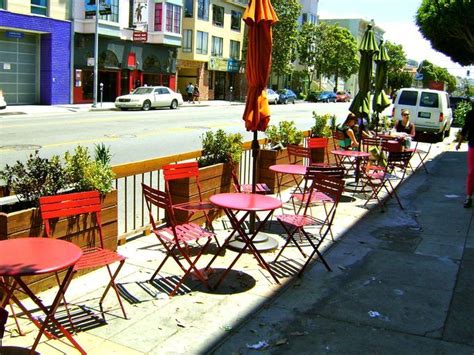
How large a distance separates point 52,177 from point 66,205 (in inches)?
28.4

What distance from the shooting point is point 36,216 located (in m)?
4.68

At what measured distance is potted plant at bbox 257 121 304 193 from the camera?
9422mm

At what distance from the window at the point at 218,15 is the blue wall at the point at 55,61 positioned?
740 inches

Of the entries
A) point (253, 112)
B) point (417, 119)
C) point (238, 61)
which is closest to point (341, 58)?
point (238, 61)

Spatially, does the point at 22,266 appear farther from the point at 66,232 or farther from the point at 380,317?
the point at 380,317

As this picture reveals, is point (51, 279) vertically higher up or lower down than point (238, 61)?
lower down

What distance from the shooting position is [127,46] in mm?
37594

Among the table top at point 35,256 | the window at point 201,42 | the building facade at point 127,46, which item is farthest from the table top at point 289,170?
the window at point 201,42

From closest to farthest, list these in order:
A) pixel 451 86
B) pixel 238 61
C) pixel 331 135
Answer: pixel 331 135 → pixel 238 61 → pixel 451 86

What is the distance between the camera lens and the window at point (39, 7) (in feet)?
99.0

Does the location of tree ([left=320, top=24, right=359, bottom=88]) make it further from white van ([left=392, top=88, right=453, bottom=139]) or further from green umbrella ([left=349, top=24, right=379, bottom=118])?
green umbrella ([left=349, top=24, right=379, bottom=118])

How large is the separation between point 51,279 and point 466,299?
12.7 ft

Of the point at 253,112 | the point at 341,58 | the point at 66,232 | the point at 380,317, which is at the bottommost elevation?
the point at 380,317

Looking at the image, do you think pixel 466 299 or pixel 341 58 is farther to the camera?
pixel 341 58
